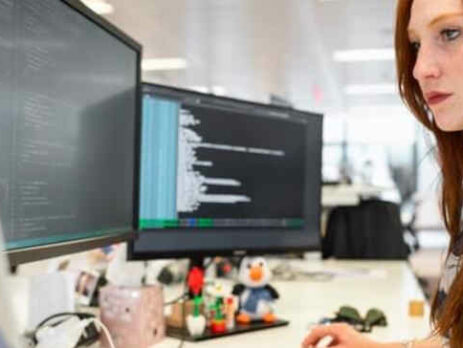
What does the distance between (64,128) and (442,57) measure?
0.57 metres

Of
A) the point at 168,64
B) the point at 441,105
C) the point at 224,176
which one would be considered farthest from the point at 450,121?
the point at 168,64

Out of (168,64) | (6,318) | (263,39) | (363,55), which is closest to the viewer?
(6,318)

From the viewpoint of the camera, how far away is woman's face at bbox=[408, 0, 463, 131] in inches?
32.9

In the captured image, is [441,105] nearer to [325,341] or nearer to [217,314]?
[325,341]

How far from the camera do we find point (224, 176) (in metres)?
1.25

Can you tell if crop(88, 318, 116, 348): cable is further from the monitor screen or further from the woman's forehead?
the woman's forehead

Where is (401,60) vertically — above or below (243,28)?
below

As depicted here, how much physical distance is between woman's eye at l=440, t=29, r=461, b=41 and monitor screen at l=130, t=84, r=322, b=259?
518 mm

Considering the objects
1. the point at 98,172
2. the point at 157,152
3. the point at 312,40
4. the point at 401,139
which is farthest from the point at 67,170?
the point at 401,139

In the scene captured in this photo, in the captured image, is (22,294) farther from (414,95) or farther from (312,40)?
(312,40)

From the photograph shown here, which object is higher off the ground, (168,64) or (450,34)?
(168,64)

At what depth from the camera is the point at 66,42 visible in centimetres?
Answer: 81

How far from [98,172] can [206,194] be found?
0.33 meters

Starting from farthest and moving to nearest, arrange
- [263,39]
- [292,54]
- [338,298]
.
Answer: [292,54]
[263,39]
[338,298]
